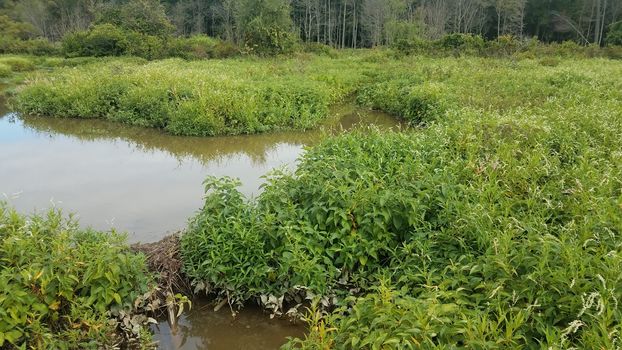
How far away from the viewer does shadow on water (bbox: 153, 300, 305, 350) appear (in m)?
4.51

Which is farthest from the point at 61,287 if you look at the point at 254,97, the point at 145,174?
the point at 254,97

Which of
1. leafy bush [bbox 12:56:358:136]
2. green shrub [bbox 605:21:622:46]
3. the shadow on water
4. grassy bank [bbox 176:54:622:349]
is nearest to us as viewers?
grassy bank [bbox 176:54:622:349]

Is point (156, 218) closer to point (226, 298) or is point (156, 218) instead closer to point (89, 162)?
point (226, 298)

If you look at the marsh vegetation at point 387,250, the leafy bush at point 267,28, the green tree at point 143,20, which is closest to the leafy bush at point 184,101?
the marsh vegetation at point 387,250

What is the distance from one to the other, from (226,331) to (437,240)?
231 centimetres

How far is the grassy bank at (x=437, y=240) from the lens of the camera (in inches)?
132

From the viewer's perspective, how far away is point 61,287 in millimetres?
4059

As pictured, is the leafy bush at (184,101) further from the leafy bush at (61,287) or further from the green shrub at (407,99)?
the leafy bush at (61,287)

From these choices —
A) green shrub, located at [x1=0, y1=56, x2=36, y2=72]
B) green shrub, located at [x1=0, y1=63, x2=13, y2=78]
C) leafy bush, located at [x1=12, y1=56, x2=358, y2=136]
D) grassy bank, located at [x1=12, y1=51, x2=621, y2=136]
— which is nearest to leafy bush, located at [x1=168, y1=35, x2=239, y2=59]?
green shrub, located at [x1=0, y1=56, x2=36, y2=72]

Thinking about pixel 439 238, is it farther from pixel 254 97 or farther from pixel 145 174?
pixel 254 97

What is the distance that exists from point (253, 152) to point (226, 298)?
20.4 feet

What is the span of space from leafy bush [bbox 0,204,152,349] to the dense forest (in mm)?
30426

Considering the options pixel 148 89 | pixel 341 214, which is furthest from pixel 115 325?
pixel 148 89

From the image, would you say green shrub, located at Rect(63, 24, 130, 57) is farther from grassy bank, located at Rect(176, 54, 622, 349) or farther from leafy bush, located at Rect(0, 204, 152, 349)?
leafy bush, located at Rect(0, 204, 152, 349)
